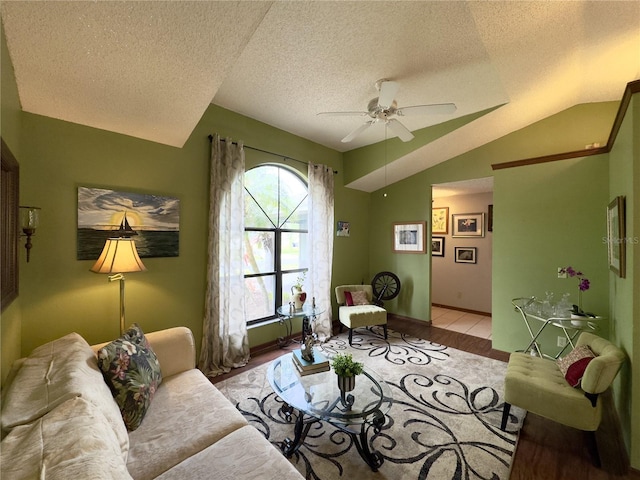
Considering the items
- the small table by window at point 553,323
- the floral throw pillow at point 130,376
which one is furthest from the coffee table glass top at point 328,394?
the small table by window at point 553,323

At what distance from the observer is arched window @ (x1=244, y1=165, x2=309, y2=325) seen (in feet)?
11.7

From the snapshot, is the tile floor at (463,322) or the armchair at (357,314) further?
the tile floor at (463,322)

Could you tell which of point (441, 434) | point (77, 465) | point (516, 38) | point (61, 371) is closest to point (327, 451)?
point (441, 434)

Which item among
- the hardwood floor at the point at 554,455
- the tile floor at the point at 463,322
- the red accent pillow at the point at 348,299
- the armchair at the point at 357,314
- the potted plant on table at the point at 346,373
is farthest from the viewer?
the tile floor at the point at 463,322

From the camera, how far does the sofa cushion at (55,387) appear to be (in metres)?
1.09

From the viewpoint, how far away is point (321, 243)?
166 inches

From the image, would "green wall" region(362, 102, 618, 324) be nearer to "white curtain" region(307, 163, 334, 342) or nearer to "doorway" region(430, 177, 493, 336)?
"doorway" region(430, 177, 493, 336)

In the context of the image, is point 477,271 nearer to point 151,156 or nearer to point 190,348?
point 190,348

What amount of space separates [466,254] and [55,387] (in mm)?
6189

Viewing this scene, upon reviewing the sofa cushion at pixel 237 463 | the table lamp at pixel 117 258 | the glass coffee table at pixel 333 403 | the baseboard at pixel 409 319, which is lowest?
the baseboard at pixel 409 319

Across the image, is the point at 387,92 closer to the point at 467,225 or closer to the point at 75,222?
the point at 75,222

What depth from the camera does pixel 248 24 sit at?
1.60 metres

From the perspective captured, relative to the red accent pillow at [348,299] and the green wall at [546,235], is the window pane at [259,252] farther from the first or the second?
the green wall at [546,235]

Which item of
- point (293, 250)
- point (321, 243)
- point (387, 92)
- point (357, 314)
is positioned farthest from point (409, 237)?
point (387, 92)
